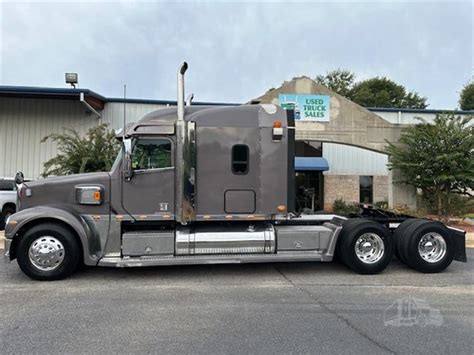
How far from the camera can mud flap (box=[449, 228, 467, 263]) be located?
24.6 ft

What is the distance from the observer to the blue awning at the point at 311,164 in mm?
20984

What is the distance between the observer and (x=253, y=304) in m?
5.48

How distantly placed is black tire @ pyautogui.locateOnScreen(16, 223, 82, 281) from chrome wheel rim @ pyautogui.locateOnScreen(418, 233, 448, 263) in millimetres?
6296

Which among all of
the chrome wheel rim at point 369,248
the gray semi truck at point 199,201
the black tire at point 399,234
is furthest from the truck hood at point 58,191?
the black tire at point 399,234

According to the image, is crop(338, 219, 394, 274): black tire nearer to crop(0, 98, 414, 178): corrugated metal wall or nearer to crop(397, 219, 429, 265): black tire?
crop(397, 219, 429, 265): black tire

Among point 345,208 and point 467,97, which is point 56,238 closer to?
point 345,208

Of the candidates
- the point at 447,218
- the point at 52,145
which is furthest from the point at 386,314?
the point at 52,145

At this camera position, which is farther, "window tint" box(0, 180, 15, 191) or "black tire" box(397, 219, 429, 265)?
"window tint" box(0, 180, 15, 191)

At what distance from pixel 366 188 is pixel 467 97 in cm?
3302

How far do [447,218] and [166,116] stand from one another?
11.7 meters

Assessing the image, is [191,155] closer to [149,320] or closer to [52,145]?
[149,320]

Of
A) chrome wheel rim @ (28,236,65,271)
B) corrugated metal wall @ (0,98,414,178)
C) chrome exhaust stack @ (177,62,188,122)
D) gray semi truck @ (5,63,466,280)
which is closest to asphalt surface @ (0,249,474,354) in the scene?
chrome wheel rim @ (28,236,65,271)

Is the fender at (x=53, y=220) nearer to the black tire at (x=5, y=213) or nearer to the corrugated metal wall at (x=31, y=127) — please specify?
the black tire at (x=5, y=213)

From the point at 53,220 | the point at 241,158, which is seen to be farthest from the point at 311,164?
the point at 53,220
